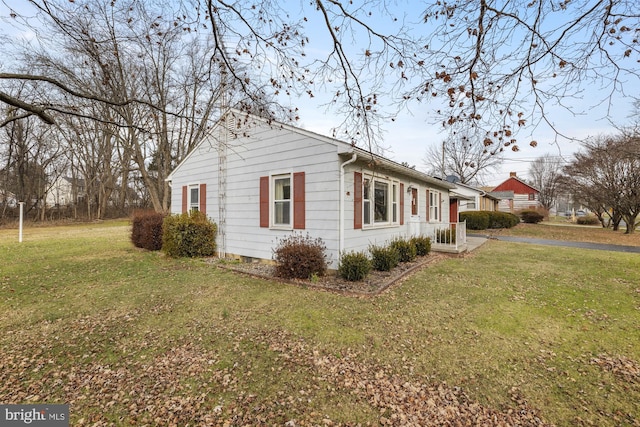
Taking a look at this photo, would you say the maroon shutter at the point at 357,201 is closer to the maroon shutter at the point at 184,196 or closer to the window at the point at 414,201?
the window at the point at 414,201

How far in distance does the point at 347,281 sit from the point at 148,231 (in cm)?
871

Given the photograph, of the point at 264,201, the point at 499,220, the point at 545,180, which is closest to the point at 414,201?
the point at 264,201

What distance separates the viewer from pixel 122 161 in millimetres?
25984

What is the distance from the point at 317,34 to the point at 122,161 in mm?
28504

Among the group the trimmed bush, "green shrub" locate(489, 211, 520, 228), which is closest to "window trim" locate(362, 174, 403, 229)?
the trimmed bush

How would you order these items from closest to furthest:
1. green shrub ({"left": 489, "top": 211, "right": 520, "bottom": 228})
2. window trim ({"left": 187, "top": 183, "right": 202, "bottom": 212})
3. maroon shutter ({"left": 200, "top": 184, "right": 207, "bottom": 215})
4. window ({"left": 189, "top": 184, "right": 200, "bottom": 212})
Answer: maroon shutter ({"left": 200, "top": 184, "right": 207, "bottom": 215}), window trim ({"left": 187, "top": 183, "right": 202, "bottom": 212}), window ({"left": 189, "top": 184, "right": 200, "bottom": 212}), green shrub ({"left": 489, "top": 211, "right": 520, "bottom": 228})

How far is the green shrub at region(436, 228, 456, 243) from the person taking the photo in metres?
10.6

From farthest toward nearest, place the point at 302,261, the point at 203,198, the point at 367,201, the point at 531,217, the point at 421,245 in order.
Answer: the point at 531,217, the point at 203,198, the point at 421,245, the point at 367,201, the point at 302,261

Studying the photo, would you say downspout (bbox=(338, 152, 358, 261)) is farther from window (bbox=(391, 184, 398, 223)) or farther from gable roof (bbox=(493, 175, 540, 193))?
gable roof (bbox=(493, 175, 540, 193))

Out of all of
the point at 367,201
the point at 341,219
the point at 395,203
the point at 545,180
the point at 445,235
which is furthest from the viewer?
the point at 545,180

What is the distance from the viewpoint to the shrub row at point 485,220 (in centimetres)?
1992

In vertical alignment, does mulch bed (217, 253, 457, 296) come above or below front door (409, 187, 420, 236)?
below

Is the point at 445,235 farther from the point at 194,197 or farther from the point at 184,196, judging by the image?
the point at 184,196

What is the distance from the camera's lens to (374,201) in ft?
27.0
